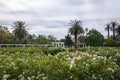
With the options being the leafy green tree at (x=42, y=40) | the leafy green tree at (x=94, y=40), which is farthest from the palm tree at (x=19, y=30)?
the leafy green tree at (x=94, y=40)

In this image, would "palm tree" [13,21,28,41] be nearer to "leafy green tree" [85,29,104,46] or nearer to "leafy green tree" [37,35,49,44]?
"leafy green tree" [37,35,49,44]

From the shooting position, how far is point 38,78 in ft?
20.1

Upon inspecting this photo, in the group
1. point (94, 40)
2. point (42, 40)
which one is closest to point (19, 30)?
point (42, 40)

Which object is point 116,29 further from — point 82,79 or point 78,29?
point 82,79

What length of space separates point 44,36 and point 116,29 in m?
25.4

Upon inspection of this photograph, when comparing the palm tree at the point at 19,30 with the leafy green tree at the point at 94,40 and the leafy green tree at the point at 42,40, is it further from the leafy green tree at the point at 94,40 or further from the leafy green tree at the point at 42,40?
the leafy green tree at the point at 94,40

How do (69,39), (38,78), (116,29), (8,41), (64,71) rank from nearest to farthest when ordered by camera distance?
(38,78), (64,71), (8,41), (69,39), (116,29)

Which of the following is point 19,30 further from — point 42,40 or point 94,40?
point 94,40

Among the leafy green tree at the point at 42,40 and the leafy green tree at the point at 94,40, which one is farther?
the leafy green tree at the point at 42,40

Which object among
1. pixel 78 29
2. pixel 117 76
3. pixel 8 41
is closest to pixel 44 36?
pixel 78 29

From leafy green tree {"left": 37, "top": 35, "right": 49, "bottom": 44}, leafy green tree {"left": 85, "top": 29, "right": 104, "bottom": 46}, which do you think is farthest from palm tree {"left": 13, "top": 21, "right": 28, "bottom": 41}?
leafy green tree {"left": 85, "top": 29, "right": 104, "bottom": 46}

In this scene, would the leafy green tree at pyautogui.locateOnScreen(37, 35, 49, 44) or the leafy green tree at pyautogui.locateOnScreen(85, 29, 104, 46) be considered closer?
the leafy green tree at pyautogui.locateOnScreen(85, 29, 104, 46)

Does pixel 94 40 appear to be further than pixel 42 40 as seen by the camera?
No

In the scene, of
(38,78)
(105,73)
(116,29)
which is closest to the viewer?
(38,78)
